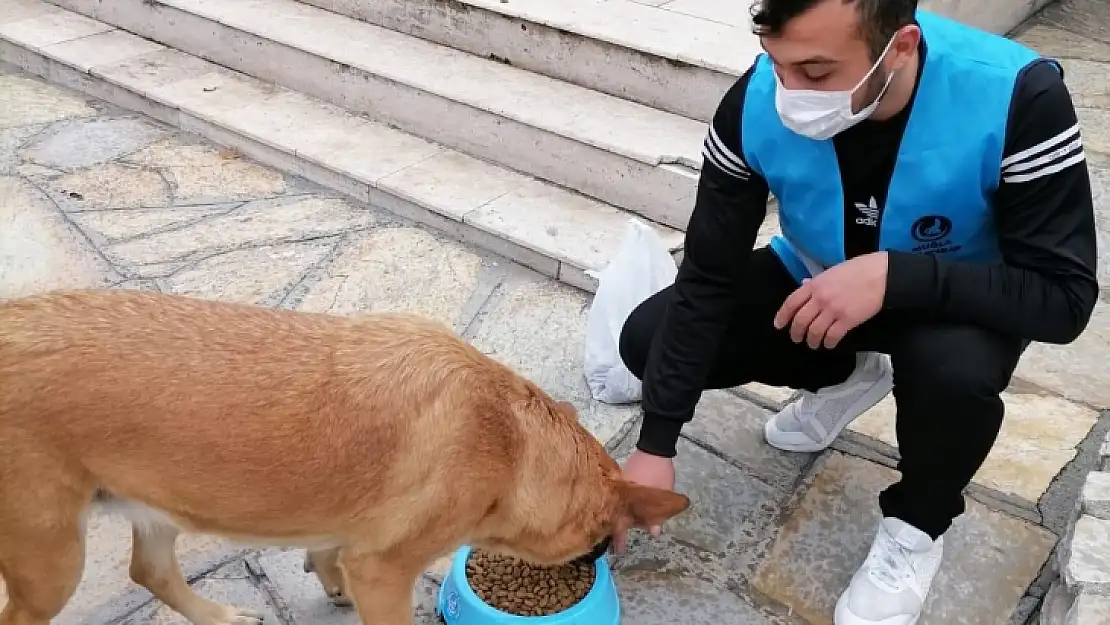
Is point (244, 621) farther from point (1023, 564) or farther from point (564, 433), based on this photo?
point (1023, 564)

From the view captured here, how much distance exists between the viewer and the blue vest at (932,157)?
7.71 ft

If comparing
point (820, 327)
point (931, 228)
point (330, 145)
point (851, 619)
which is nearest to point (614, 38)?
point (330, 145)

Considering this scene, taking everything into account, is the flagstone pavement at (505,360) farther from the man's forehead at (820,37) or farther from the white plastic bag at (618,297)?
the man's forehead at (820,37)

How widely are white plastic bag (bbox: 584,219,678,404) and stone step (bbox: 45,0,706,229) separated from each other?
0.92 metres

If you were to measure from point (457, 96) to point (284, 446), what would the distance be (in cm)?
341

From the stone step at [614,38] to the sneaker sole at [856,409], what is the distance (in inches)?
80.7

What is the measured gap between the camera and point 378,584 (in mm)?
2414

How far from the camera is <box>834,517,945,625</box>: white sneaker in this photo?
2754 millimetres

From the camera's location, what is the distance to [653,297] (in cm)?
325

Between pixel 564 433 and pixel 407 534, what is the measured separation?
0.49 meters

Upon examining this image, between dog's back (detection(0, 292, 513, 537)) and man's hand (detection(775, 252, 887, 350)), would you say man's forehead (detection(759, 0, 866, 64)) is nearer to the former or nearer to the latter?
man's hand (detection(775, 252, 887, 350))

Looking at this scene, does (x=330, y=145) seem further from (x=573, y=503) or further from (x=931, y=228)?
(x=931, y=228)

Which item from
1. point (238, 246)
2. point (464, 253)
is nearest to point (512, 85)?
point (464, 253)

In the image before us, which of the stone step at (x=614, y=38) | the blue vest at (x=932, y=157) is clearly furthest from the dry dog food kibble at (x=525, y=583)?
the stone step at (x=614, y=38)
